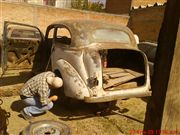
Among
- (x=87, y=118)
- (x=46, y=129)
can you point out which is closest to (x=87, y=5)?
(x=87, y=118)

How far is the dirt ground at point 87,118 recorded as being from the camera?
604cm

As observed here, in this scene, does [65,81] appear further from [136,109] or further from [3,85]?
[3,85]

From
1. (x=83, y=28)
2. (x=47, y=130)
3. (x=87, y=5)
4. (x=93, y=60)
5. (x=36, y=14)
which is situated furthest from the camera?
(x=87, y=5)

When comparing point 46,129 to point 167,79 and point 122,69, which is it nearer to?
point 122,69

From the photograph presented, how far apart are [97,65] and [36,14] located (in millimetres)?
12601

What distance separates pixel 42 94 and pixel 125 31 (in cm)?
303

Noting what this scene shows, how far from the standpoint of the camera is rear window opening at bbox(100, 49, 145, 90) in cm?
702

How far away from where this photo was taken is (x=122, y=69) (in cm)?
805

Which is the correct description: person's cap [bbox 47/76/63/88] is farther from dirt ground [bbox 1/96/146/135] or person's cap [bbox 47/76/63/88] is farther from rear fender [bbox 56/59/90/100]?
dirt ground [bbox 1/96/146/135]

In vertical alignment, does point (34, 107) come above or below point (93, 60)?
below

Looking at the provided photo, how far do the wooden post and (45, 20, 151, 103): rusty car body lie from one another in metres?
4.45

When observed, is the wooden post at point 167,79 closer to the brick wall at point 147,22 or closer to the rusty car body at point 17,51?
the rusty car body at point 17,51

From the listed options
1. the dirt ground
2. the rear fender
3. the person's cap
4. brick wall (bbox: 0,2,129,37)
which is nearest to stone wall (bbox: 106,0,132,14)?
brick wall (bbox: 0,2,129,37)

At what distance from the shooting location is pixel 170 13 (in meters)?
1.61
